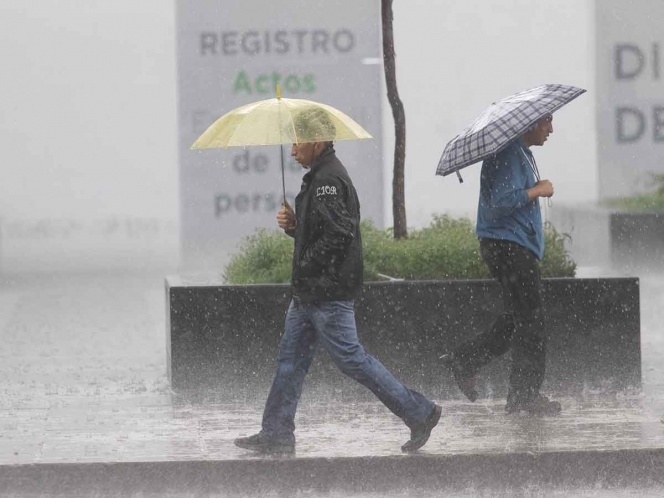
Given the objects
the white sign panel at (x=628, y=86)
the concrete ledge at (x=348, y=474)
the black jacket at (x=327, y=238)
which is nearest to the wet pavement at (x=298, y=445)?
the concrete ledge at (x=348, y=474)

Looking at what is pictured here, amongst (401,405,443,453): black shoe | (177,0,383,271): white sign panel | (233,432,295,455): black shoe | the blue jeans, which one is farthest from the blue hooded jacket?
(177,0,383,271): white sign panel

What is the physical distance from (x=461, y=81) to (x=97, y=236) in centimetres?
399

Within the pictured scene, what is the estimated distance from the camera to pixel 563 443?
24.0 feet

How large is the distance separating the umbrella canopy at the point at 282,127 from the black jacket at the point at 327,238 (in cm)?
16

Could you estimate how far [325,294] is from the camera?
712cm

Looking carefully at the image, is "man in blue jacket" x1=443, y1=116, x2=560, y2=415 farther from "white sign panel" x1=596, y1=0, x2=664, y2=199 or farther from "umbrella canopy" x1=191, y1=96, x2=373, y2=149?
"white sign panel" x1=596, y1=0, x2=664, y2=199

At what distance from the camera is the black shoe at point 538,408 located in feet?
26.7

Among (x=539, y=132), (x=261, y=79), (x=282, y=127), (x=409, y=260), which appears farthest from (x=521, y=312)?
(x=261, y=79)

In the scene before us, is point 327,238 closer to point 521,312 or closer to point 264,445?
point 264,445

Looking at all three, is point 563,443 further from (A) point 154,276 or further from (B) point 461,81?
(A) point 154,276

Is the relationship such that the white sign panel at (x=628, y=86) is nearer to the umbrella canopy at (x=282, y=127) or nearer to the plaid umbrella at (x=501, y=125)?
the plaid umbrella at (x=501, y=125)

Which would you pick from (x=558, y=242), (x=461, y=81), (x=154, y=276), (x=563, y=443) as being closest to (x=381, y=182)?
(x=461, y=81)

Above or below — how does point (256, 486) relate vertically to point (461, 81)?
below

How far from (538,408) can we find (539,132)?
1468 millimetres
